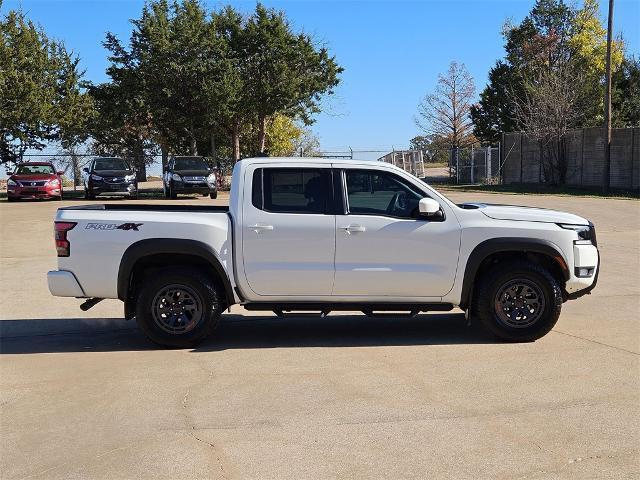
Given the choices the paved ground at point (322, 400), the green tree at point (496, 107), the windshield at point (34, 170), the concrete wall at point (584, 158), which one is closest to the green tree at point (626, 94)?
the green tree at point (496, 107)

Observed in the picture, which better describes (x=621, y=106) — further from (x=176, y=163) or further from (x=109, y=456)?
(x=109, y=456)

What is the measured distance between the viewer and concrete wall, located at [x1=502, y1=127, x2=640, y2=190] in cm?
3309

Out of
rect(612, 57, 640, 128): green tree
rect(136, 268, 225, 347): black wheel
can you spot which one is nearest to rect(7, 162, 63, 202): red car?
rect(136, 268, 225, 347): black wheel

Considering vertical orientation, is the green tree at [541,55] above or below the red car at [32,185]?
above

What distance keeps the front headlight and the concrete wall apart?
27514mm

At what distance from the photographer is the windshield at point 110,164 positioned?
29422 mm

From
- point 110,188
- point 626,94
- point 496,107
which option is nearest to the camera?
point 110,188

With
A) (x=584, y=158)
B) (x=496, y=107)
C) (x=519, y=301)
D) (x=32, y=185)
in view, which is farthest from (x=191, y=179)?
(x=496, y=107)

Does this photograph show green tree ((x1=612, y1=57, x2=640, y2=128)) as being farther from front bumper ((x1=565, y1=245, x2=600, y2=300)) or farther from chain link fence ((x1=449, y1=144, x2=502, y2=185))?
front bumper ((x1=565, y1=245, x2=600, y2=300))

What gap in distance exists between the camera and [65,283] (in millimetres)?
7098

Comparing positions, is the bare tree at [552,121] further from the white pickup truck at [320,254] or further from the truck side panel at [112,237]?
the truck side panel at [112,237]

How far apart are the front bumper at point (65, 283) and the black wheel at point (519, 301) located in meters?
3.90

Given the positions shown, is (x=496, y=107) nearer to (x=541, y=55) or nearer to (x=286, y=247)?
(x=541, y=55)

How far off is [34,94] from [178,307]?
32.4 m
